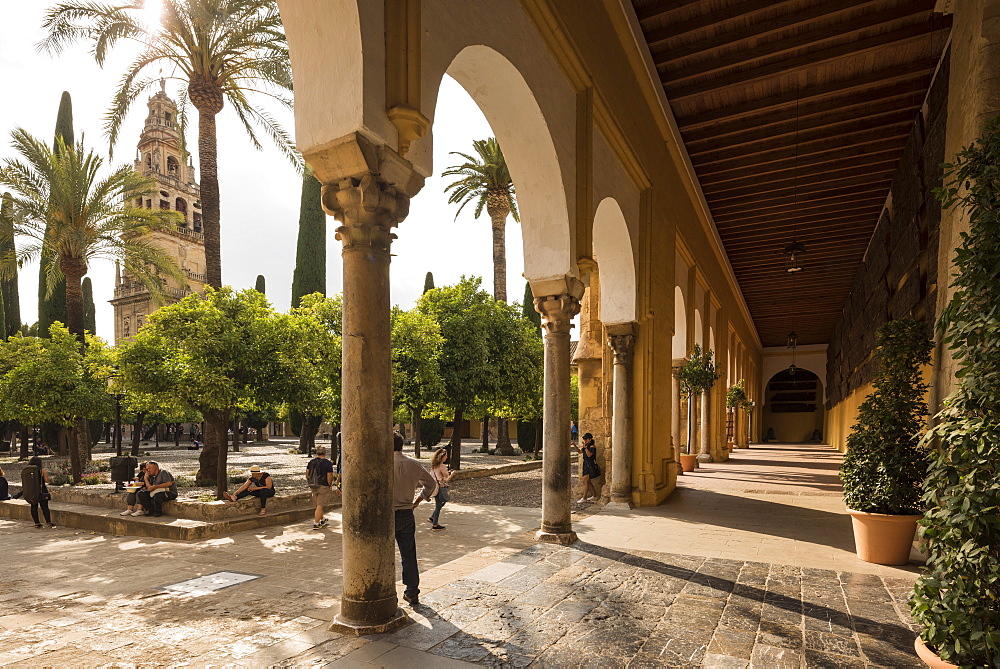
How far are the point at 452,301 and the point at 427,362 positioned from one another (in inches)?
168

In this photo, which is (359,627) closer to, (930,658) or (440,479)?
(930,658)

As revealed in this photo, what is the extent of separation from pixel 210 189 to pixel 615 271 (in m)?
11.1

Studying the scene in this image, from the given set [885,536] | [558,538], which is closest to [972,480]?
[885,536]

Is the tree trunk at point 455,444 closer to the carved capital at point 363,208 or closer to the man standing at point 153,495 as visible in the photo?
the man standing at point 153,495

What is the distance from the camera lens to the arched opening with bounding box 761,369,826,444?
38.4 m

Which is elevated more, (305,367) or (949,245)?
(949,245)

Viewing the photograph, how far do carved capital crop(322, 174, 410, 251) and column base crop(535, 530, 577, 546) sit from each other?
4.33 metres

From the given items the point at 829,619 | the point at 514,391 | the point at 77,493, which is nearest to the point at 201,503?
the point at 77,493

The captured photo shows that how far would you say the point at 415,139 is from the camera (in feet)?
14.3

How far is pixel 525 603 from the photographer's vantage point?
4738 mm

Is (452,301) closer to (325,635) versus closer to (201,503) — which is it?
(201,503)

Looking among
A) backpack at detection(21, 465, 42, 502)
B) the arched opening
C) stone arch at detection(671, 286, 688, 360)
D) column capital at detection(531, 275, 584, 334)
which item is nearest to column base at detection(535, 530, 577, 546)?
column capital at detection(531, 275, 584, 334)

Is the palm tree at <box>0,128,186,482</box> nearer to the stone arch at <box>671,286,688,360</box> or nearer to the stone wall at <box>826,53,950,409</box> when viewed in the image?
the stone arch at <box>671,286,688,360</box>

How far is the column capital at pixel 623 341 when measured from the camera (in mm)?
10180
